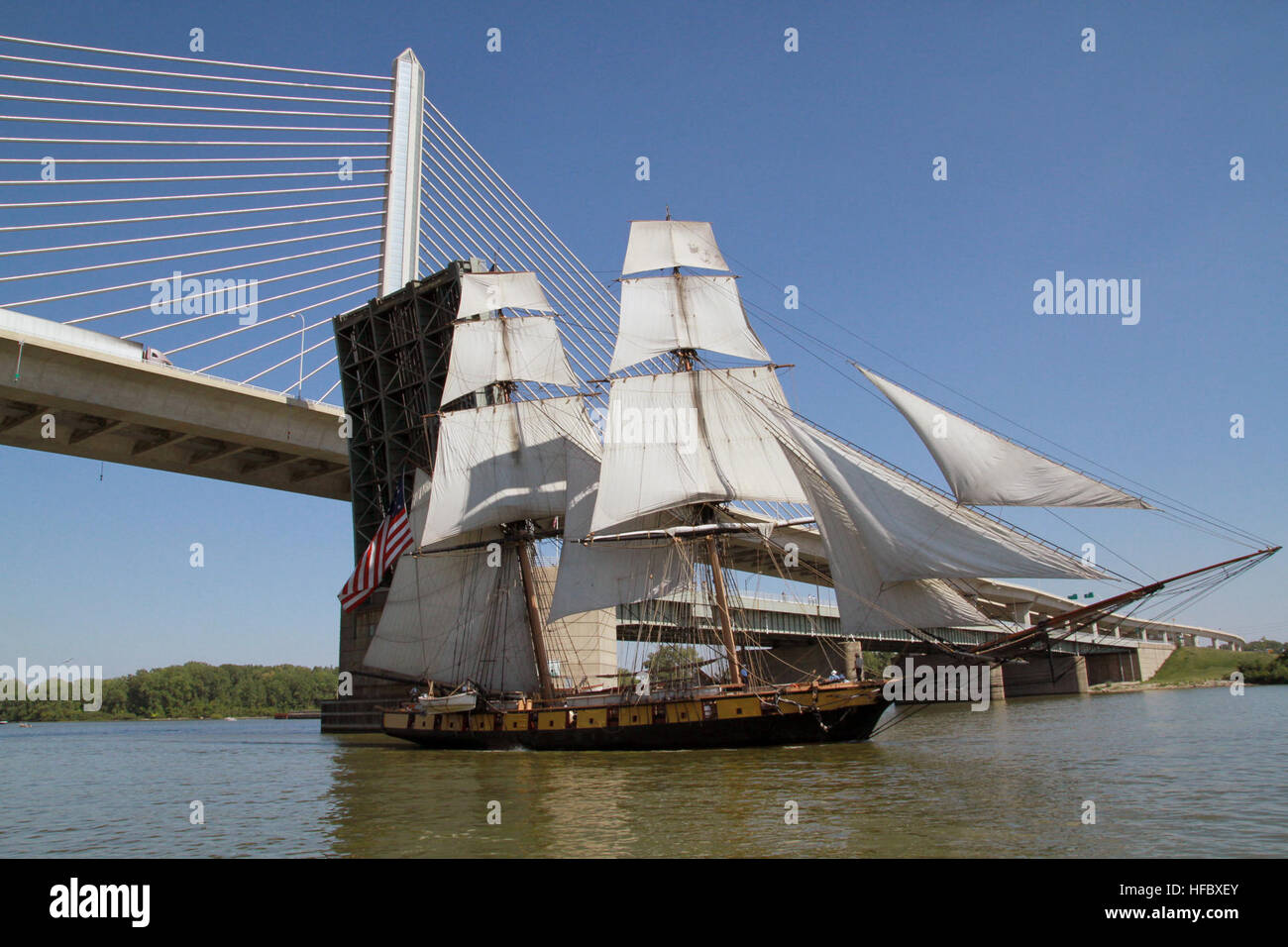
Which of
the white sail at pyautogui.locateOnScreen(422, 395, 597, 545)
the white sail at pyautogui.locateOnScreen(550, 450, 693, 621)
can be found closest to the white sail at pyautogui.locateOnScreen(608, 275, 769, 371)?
the white sail at pyautogui.locateOnScreen(422, 395, 597, 545)

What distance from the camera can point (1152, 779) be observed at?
2073cm

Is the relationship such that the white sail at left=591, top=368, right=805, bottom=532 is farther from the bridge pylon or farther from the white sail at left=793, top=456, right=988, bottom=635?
the bridge pylon

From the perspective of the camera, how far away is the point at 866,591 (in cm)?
3041

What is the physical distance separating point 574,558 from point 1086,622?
863 inches

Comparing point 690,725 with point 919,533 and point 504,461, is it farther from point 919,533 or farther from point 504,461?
point 504,461

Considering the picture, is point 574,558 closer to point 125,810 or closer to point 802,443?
point 802,443

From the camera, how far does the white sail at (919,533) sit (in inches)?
1021

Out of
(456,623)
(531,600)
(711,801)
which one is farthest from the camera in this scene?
(456,623)

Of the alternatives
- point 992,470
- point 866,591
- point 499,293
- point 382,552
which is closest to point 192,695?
point 382,552

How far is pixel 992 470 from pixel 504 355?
90.5ft

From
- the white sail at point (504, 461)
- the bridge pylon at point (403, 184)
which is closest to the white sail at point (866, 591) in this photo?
the white sail at point (504, 461)

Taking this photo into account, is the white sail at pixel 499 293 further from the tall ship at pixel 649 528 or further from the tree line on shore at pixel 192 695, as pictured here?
the tree line on shore at pixel 192 695

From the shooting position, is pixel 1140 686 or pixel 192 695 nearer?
pixel 1140 686

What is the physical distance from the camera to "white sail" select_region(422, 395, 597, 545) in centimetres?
4403
